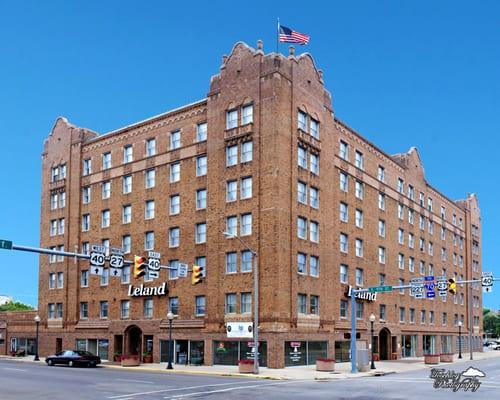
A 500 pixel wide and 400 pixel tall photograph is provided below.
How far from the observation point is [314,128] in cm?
5662

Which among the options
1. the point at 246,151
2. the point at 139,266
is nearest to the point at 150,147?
the point at 246,151

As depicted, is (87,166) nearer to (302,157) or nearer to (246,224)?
(246,224)

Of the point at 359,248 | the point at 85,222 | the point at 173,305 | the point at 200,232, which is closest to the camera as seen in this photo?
the point at 200,232

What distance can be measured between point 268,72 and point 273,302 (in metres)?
17.8

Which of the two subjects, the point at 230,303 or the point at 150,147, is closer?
the point at 230,303

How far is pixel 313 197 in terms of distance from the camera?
182 ft

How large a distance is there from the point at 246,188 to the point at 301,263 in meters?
7.34

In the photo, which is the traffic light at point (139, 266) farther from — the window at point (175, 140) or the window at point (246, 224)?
the window at point (175, 140)

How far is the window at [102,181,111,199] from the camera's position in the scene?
65000 millimetres

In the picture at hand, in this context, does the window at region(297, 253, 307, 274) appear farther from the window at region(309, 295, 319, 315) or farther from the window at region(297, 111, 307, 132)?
the window at region(297, 111, 307, 132)

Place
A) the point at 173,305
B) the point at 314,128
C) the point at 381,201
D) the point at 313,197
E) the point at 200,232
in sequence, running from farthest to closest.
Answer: the point at 381,201, the point at 173,305, the point at 314,128, the point at 200,232, the point at 313,197

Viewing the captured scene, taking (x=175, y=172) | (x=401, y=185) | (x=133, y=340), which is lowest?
(x=133, y=340)

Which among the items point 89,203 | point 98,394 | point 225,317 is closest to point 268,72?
point 225,317

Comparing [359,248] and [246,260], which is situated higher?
[359,248]
